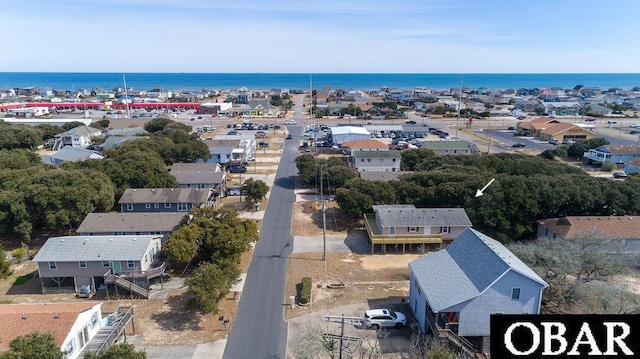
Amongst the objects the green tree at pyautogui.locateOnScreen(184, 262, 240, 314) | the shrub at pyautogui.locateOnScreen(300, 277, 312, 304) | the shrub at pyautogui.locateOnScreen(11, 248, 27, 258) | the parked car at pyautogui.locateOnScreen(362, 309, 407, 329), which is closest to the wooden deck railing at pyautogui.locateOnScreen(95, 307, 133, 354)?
the green tree at pyautogui.locateOnScreen(184, 262, 240, 314)

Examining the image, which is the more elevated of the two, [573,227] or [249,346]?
[573,227]

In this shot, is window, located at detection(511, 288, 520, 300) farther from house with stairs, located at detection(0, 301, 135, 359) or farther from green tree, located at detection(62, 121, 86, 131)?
green tree, located at detection(62, 121, 86, 131)

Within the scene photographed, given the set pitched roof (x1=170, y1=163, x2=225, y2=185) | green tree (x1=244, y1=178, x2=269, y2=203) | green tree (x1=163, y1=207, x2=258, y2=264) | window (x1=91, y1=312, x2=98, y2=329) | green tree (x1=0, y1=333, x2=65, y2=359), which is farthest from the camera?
pitched roof (x1=170, y1=163, x2=225, y2=185)

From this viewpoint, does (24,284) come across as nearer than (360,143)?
Yes

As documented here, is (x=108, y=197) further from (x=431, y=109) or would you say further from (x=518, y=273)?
(x=431, y=109)

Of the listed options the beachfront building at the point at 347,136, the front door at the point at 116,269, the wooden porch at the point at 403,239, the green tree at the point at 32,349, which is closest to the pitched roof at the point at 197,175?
the front door at the point at 116,269

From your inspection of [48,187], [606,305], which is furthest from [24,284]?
[606,305]

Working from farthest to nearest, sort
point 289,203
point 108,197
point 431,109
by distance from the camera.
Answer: point 431,109
point 289,203
point 108,197

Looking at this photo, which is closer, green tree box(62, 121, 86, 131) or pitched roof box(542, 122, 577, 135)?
pitched roof box(542, 122, 577, 135)
